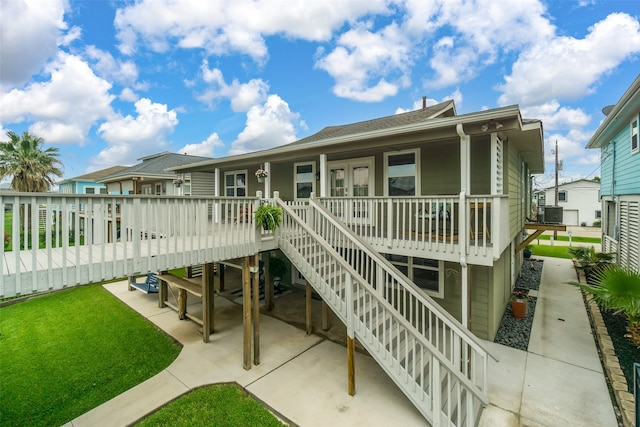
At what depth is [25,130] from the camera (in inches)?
734

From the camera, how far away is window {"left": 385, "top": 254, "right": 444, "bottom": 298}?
261 inches

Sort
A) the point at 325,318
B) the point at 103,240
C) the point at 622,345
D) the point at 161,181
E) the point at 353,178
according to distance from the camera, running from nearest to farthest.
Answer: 1. the point at 103,240
2. the point at 622,345
3. the point at 325,318
4. the point at 353,178
5. the point at 161,181

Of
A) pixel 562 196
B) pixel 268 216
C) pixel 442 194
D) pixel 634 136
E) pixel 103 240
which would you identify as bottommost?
pixel 103 240

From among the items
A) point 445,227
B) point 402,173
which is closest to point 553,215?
point 402,173

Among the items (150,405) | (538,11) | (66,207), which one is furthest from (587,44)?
(150,405)

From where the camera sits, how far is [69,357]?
18.9 ft

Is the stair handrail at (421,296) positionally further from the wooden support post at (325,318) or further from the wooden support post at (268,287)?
the wooden support post at (268,287)

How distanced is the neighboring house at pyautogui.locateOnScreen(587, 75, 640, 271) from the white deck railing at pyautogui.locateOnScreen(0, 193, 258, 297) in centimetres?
895

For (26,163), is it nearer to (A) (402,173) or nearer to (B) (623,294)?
(A) (402,173)

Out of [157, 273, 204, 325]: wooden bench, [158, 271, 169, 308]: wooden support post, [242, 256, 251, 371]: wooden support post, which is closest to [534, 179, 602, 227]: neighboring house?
[242, 256, 251, 371]: wooden support post

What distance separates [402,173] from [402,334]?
12.9 ft

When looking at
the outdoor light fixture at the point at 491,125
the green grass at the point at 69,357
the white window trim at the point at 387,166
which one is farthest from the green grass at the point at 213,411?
the outdoor light fixture at the point at 491,125

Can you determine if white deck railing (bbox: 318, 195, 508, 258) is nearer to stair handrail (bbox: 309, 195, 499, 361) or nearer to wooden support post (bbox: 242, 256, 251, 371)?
stair handrail (bbox: 309, 195, 499, 361)

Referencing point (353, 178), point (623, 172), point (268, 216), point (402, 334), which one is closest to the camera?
point (402, 334)
